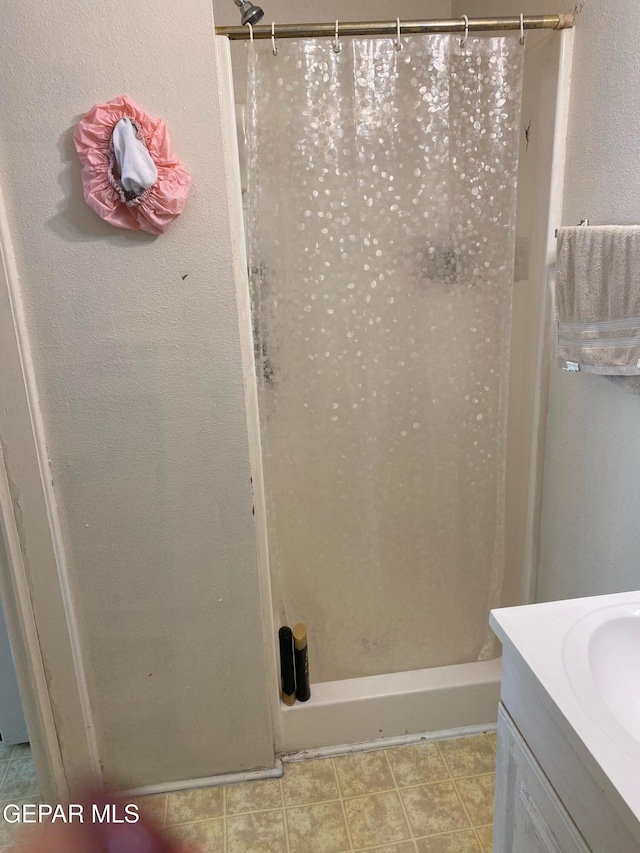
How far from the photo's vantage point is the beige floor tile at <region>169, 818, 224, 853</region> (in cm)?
152

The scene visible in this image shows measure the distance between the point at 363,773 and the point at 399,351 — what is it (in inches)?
47.6

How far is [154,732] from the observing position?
1634 mm

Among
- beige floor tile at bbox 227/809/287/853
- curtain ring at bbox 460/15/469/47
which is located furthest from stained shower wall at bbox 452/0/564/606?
beige floor tile at bbox 227/809/287/853

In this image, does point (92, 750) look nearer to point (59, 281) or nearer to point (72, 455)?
point (72, 455)

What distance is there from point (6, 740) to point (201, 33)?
6.60ft

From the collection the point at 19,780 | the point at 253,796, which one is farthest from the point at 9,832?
the point at 253,796

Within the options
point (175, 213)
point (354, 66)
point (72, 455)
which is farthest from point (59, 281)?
point (354, 66)

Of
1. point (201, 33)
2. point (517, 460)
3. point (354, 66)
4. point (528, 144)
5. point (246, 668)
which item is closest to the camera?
point (201, 33)

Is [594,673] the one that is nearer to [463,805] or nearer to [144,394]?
[463,805]

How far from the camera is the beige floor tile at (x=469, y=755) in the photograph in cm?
170

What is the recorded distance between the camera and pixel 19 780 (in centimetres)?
172

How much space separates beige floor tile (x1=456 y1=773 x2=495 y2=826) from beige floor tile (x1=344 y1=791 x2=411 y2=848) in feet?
0.59

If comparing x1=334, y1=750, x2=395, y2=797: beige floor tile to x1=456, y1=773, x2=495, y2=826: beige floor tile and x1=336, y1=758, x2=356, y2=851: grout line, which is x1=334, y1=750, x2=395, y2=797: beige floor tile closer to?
x1=336, y1=758, x2=356, y2=851: grout line

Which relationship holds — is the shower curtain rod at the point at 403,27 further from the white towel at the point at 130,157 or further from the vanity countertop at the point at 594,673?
the vanity countertop at the point at 594,673
